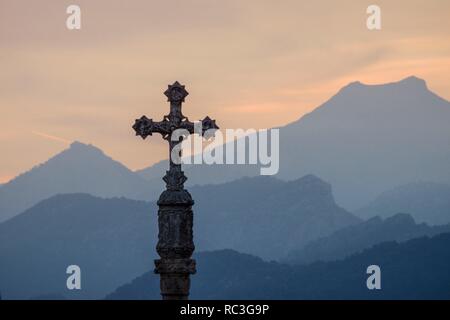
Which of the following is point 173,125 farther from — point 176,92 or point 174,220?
point 174,220

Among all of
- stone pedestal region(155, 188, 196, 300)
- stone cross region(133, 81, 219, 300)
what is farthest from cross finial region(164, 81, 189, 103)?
stone pedestal region(155, 188, 196, 300)

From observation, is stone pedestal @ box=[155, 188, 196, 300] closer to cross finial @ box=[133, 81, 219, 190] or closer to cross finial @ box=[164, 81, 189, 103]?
cross finial @ box=[133, 81, 219, 190]

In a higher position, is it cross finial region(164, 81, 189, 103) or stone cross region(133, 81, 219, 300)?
cross finial region(164, 81, 189, 103)

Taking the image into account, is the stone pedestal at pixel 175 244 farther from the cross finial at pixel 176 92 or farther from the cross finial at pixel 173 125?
the cross finial at pixel 176 92

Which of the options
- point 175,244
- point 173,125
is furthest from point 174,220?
point 173,125

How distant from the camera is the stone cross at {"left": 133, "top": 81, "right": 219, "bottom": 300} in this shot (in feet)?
89.2

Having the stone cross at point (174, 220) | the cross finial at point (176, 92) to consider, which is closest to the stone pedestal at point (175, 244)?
the stone cross at point (174, 220)

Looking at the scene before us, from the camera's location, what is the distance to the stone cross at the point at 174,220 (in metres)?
27.2

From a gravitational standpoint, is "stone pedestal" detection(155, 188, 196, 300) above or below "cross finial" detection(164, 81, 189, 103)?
below
